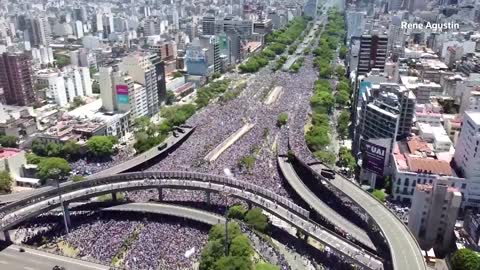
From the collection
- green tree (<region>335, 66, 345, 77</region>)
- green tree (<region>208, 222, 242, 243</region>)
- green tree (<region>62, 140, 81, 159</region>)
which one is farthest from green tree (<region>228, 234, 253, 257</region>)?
green tree (<region>335, 66, 345, 77</region>)

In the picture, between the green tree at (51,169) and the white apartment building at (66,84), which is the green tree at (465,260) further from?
the white apartment building at (66,84)

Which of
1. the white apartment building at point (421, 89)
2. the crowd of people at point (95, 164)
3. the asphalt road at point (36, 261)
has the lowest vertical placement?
the crowd of people at point (95, 164)

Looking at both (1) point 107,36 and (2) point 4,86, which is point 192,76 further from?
(1) point 107,36

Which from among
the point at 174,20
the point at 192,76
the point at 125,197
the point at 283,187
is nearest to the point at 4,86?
the point at 192,76

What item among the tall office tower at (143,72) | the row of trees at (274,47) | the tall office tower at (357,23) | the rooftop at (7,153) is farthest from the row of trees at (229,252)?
the tall office tower at (357,23)

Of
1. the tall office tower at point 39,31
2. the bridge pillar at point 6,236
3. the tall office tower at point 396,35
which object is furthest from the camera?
the tall office tower at point 39,31

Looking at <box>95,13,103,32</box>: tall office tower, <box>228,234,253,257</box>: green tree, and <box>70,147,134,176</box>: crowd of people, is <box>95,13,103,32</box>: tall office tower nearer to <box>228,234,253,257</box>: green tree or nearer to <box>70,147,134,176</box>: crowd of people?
<box>70,147,134,176</box>: crowd of people
